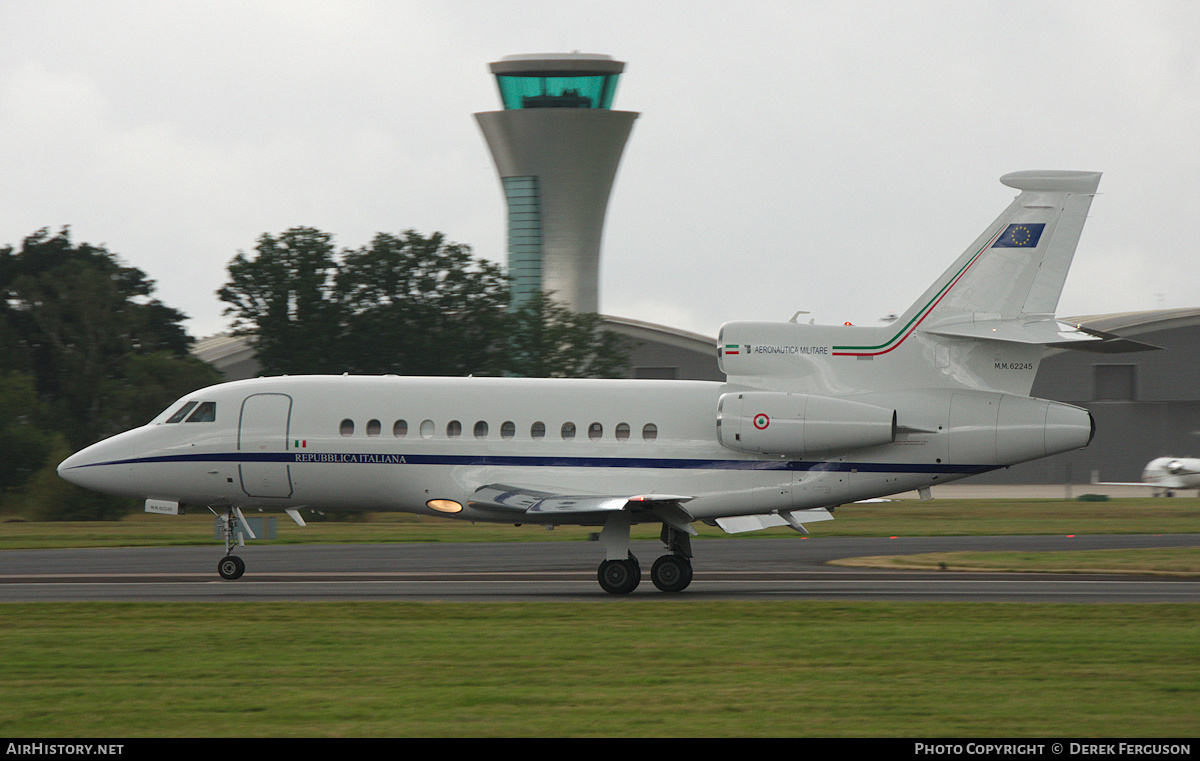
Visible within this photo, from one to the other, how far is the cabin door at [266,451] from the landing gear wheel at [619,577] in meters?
5.85

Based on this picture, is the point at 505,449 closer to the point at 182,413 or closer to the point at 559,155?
the point at 182,413

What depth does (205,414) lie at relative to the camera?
76.4 feet

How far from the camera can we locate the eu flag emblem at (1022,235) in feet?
69.3

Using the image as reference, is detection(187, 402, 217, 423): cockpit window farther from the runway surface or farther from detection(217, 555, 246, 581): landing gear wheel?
the runway surface

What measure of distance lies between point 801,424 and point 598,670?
26.6ft

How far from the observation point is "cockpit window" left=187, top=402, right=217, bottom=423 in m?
23.2

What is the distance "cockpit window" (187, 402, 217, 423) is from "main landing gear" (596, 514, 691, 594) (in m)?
7.40

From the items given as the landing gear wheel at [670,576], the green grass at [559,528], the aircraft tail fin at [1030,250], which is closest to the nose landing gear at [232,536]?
the landing gear wheel at [670,576]

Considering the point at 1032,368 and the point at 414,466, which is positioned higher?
the point at 1032,368

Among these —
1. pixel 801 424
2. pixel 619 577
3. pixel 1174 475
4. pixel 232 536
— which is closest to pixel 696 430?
pixel 801 424

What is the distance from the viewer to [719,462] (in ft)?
71.5
